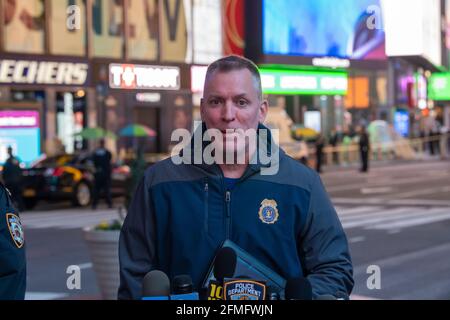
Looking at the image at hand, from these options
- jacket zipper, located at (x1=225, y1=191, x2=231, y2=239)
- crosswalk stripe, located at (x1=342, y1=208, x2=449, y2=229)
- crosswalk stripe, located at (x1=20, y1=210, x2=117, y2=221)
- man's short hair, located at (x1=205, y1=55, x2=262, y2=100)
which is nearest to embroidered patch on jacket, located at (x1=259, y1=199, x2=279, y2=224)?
jacket zipper, located at (x1=225, y1=191, x2=231, y2=239)

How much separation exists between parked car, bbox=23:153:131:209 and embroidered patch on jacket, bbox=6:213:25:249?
18777 mm

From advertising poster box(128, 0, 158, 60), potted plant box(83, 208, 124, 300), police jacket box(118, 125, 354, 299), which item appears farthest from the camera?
advertising poster box(128, 0, 158, 60)

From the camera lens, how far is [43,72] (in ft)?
89.7

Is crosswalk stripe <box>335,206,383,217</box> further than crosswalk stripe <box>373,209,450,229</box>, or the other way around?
crosswalk stripe <box>335,206,383,217</box>

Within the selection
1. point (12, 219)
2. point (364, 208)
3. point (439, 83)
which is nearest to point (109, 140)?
point (364, 208)

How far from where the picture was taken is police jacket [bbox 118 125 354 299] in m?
3.06

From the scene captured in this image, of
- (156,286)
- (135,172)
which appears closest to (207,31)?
(135,172)

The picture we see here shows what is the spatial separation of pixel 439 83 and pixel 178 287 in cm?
7343

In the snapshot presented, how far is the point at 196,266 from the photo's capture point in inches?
121

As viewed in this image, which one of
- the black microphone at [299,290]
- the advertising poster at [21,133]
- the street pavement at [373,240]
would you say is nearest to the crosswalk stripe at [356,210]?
the street pavement at [373,240]

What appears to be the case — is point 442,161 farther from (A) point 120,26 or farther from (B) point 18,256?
(B) point 18,256

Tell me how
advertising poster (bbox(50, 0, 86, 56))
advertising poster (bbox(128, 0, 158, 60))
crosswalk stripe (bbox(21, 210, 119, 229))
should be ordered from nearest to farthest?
1. crosswalk stripe (bbox(21, 210, 119, 229))
2. advertising poster (bbox(50, 0, 86, 56))
3. advertising poster (bbox(128, 0, 158, 60))

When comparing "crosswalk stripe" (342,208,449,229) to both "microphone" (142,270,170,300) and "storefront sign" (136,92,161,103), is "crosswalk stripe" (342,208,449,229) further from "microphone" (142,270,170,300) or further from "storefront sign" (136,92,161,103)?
"storefront sign" (136,92,161,103)

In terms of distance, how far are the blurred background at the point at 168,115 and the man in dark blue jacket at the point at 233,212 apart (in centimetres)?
587
